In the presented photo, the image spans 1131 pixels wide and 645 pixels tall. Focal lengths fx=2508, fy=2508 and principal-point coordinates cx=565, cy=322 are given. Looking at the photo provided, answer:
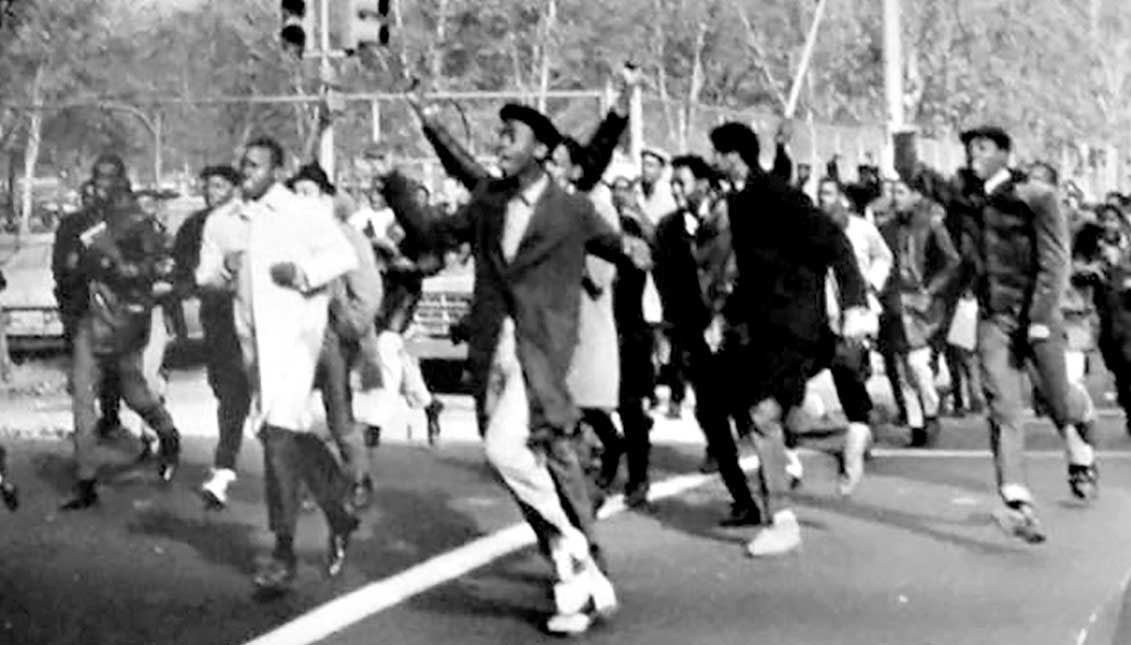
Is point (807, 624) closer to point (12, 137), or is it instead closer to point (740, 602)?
point (740, 602)

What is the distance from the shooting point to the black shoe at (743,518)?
1216 centimetres

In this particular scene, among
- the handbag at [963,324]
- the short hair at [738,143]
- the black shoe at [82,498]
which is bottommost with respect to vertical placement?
the black shoe at [82,498]

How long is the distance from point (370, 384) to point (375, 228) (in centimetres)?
231

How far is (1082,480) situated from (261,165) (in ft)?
15.7

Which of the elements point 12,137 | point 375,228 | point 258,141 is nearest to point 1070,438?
point 258,141

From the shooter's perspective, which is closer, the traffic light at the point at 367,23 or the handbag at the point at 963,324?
the handbag at the point at 963,324

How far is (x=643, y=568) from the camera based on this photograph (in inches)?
420

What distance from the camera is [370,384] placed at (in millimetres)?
15281

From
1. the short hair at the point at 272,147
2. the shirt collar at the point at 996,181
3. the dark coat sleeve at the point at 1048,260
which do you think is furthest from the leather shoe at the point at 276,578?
the shirt collar at the point at 996,181

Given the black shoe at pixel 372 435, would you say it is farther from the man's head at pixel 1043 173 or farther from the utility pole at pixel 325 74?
the man's head at pixel 1043 173

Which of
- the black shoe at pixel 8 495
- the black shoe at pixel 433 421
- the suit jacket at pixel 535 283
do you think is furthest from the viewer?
the black shoe at pixel 433 421

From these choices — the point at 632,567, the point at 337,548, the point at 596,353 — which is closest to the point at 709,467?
the point at 596,353

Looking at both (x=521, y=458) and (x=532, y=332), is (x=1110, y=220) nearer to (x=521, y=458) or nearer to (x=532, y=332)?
(x=532, y=332)

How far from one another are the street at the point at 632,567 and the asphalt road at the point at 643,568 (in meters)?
0.02
